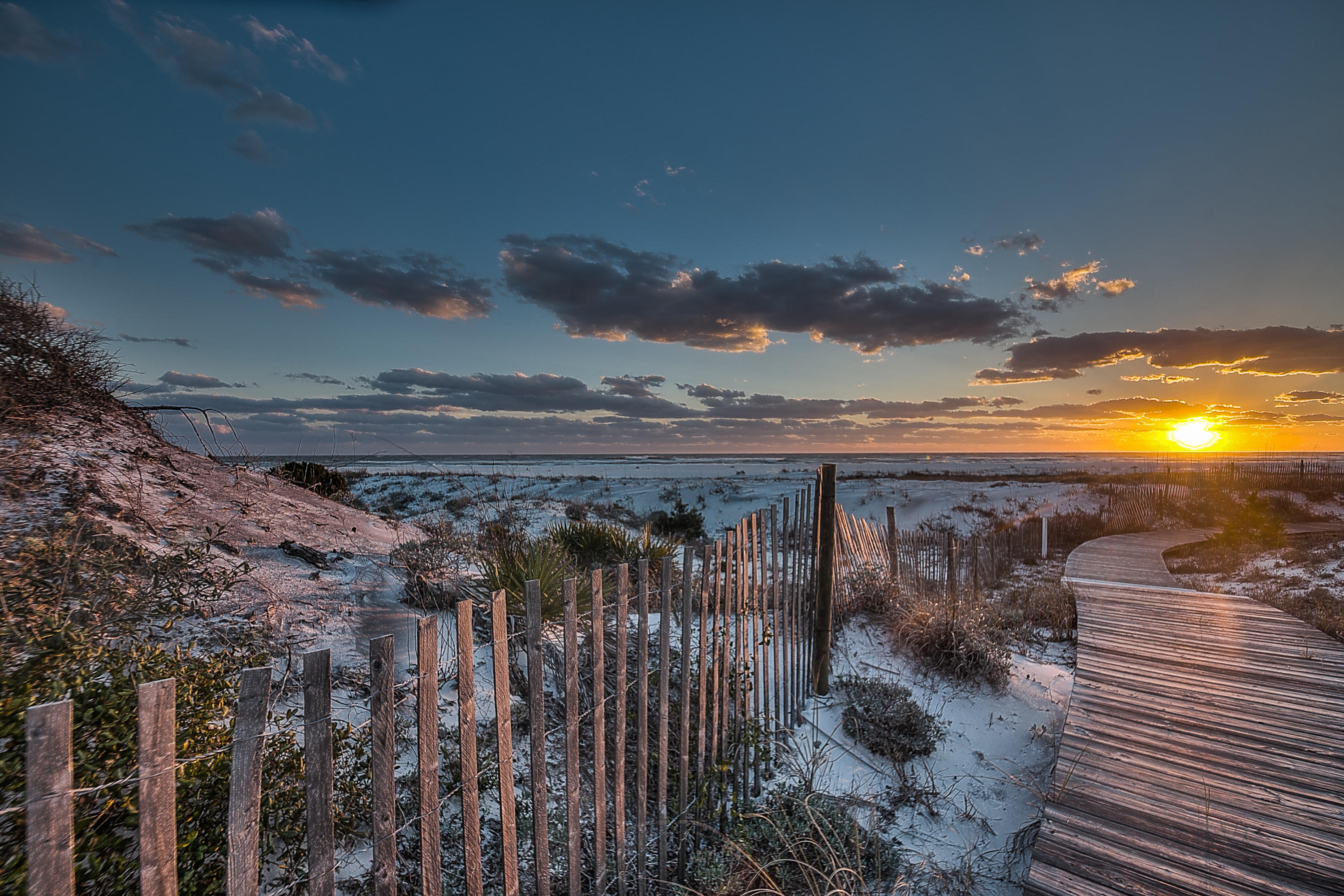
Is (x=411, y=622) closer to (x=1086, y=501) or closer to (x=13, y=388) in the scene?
(x=13, y=388)

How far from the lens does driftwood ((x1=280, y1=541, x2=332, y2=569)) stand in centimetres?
528

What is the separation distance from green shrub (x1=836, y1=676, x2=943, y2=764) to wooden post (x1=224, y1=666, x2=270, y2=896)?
418cm

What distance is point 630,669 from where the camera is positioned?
16.4 feet

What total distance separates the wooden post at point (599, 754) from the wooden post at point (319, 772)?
3.48ft

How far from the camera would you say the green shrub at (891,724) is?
4.50 meters

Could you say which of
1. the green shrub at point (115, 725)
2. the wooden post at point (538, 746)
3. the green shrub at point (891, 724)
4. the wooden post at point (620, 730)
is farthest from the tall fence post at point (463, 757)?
the green shrub at point (891, 724)

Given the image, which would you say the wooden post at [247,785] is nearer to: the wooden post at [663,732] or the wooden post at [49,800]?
the wooden post at [49,800]

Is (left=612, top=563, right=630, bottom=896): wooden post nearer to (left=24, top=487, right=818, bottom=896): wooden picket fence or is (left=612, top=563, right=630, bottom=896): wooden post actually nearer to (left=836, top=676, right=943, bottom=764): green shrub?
(left=24, top=487, right=818, bottom=896): wooden picket fence

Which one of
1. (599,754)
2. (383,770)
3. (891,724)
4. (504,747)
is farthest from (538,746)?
(891,724)

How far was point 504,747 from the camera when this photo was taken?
2.06 meters

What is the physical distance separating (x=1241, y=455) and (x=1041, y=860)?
135 meters

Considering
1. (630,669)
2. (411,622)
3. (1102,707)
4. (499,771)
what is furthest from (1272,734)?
(411,622)

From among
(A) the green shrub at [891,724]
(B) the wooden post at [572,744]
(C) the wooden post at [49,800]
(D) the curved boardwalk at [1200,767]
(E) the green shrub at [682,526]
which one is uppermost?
(C) the wooden post at [49,800]

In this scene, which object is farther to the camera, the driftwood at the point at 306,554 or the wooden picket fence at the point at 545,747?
the driftwood at the point at 306,554
